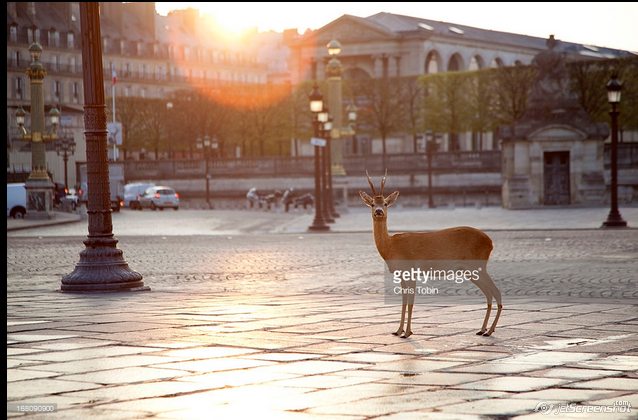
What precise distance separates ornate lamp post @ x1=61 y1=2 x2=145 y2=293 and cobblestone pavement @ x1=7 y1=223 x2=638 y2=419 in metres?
0.50

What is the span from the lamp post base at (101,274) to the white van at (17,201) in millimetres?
38991

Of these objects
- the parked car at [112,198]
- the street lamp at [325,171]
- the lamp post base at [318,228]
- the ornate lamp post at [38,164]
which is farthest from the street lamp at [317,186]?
the parked car at [112,198]

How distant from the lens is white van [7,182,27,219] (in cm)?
5608

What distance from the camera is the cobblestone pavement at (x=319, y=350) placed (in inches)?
329

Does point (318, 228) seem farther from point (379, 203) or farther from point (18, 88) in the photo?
point (18, 88)

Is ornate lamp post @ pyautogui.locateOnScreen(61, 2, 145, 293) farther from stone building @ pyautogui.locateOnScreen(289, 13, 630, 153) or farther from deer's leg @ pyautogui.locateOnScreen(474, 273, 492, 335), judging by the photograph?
stone building @ pyautogui.locateOnScreen(289, 13, 630, 153)

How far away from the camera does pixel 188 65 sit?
14750cm

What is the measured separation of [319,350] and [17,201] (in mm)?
47009

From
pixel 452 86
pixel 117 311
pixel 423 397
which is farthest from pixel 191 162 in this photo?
pixel 423 397

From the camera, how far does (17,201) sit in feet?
185

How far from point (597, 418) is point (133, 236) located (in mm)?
31895

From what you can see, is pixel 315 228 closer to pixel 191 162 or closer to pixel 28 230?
pixel 28 230

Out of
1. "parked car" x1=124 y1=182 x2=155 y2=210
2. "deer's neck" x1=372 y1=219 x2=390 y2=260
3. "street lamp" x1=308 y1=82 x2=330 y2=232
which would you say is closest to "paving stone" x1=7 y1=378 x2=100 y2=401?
"deer's neck" x1=372 y1=219 x2=390 y2=260

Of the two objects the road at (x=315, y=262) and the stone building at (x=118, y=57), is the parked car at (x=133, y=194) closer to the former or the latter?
the stone building at (x=118, y=57)
